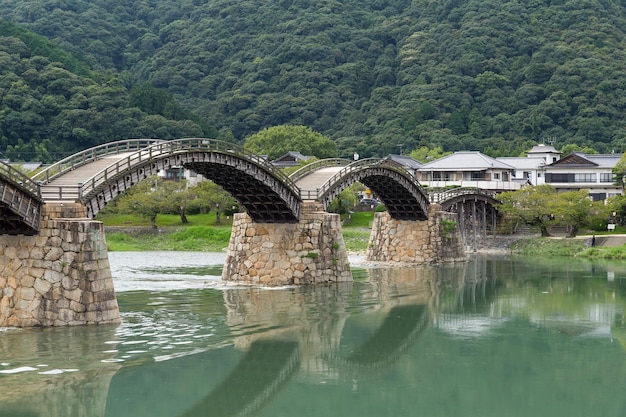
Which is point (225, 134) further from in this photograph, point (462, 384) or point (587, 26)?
point (462, 384)

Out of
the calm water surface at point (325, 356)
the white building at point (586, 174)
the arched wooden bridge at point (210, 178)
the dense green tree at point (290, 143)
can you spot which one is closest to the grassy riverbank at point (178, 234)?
the arched wooden bridge at point (210, 178)

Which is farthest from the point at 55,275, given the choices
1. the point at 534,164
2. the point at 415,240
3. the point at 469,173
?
the point at 534,164

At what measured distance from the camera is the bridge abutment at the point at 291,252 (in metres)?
37.1

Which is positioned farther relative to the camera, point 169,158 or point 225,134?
point 225,134

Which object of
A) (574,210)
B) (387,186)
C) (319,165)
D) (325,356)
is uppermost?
(319,165)

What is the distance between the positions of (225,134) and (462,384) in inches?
3497

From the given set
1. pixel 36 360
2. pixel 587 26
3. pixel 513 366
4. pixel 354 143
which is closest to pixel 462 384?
pixel 513 366

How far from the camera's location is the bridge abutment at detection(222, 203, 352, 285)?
3709 cm

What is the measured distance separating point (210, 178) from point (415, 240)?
16.3m

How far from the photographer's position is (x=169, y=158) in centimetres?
3070

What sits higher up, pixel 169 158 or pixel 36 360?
pixel 169 158

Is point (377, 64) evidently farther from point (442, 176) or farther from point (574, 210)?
point (574, 210)

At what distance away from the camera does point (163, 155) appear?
30141mm

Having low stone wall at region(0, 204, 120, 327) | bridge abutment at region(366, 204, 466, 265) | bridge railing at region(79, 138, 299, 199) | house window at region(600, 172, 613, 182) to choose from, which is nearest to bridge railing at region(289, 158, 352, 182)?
bridge railing at region(79, 138, 299, 199)
